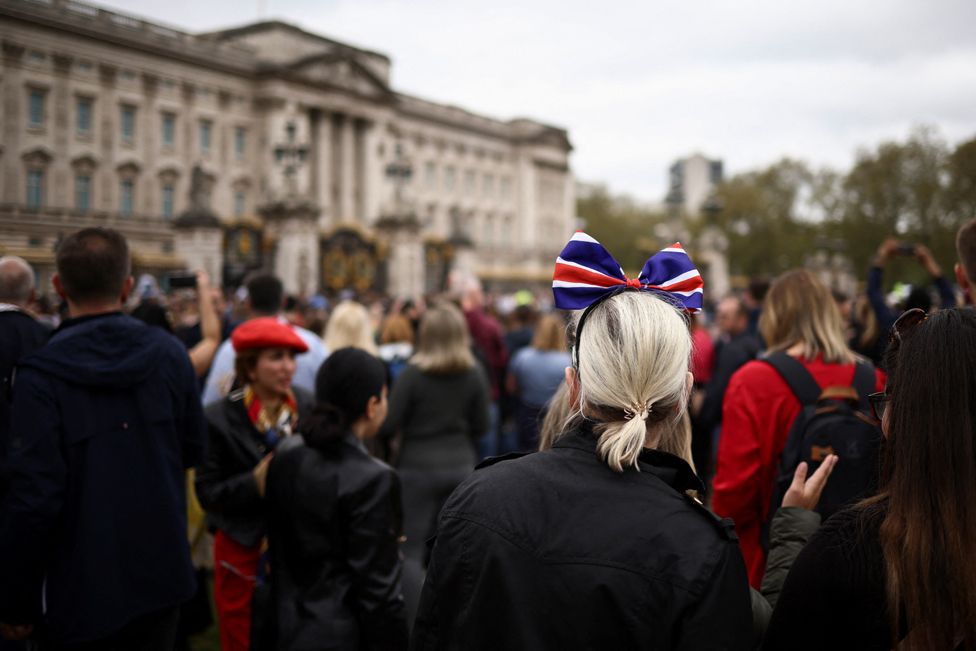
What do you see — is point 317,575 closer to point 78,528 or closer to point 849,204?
point 78,528

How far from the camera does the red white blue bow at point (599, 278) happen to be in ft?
7.08

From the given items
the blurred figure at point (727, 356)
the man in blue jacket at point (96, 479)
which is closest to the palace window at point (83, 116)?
the blurred figure at point (727, 356)

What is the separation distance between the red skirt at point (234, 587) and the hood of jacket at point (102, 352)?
42.9 inches

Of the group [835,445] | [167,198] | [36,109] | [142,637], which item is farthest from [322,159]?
[835,445]

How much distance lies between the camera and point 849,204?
101 ft

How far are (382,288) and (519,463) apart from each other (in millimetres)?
26372

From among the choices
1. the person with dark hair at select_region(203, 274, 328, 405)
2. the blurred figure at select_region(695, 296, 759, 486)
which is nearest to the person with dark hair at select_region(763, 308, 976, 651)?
the person with dark hair at select_region(203, 274, 328, 405)

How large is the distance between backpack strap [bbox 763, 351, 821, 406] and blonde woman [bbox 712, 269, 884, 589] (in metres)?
0.03

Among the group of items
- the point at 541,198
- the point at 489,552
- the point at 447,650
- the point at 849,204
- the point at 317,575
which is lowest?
the point at 317,575

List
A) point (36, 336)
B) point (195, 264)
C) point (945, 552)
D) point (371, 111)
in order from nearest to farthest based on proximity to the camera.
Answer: point (945, 552)
point (36, 336)
point (195, 264)
point (371, 111)

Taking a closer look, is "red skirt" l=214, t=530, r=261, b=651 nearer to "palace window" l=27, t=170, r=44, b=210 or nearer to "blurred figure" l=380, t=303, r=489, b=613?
"blurred figure" l=380, t=303, r=489, b=613

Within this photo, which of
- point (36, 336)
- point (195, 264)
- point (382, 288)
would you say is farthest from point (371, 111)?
point (36, 336)

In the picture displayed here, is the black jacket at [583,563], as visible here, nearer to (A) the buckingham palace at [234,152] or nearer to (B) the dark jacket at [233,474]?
(B) the dark jacket at [233,474]

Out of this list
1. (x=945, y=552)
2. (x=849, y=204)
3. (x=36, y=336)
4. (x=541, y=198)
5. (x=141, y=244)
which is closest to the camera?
(x=945, y=552)
